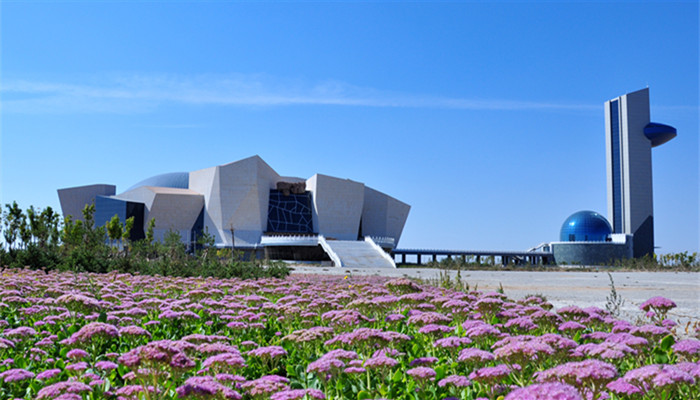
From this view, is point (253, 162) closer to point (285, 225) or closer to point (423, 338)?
point (285, 225)

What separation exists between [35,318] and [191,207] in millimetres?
76802

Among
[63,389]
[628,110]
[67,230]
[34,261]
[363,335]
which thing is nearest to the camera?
[63,389]

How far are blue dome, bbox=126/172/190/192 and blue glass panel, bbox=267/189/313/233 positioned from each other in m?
31.5

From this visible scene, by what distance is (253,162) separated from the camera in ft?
267

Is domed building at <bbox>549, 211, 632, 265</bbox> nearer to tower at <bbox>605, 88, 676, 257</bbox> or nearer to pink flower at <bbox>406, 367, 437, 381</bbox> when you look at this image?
tower at <bbox>605, 88, 676, 257</bbox>

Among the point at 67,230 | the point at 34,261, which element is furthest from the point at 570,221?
the point at 34,261

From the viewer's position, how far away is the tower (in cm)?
10006

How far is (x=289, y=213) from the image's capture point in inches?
3354

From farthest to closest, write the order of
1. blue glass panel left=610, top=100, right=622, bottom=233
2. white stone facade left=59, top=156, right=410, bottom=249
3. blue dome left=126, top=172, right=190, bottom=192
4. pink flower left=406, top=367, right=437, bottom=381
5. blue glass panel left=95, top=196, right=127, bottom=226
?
blue dome left=126, top=172, right=190, bottom=192 < blue glass panel left=610, top=100, right=622, bottom=233 < blue glass panel left=95, top=196, right=127, bottom=226 < white stone facade left=59, top=156, right=410, bottom=249 < pink flower left=406, top=367, right=437, bottom=381

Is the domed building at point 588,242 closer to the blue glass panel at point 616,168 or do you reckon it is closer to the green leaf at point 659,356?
the blue glass panel at point 616,168

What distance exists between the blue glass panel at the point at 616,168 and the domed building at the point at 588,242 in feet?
28.0

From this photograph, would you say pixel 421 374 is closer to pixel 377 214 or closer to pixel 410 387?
pixel 410 387

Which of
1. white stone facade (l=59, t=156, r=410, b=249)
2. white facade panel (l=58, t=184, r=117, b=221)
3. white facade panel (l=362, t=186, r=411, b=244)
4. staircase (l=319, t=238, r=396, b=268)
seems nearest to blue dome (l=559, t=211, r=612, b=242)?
white facade panel (l=362, t=186, r=411, b=244)

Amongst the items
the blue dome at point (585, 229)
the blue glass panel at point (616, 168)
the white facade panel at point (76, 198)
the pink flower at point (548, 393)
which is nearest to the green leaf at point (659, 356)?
the pink flower at point (548, 393)
